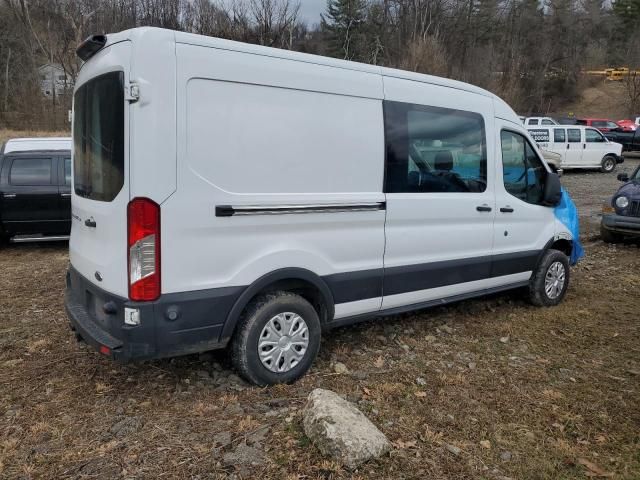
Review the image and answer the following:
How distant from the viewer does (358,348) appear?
181 inches

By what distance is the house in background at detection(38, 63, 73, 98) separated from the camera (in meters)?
34.7

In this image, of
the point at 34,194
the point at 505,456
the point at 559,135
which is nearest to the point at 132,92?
the point at 505,456

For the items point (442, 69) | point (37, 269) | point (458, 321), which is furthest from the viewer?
point (442, 69)

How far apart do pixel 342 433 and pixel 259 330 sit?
3.13 feet

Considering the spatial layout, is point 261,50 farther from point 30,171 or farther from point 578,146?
point 578,146

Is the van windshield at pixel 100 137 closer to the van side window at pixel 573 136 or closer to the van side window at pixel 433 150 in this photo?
the van side window at pixel 433 150

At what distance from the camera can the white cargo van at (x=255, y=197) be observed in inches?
122

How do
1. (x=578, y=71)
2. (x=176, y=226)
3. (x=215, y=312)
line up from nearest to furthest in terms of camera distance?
(x=176, y=226)
(x=215, y=312)
(x=578, y=71)

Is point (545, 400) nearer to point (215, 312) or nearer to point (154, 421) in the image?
point (215, 312)

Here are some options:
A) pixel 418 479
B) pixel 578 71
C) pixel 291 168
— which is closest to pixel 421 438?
pixel 418 479

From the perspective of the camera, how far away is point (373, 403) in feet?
11.8

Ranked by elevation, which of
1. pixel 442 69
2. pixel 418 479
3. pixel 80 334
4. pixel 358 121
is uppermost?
pixel 442 69

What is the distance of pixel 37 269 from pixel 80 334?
4.18 metres

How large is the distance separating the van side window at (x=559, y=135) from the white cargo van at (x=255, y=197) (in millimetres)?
17715
